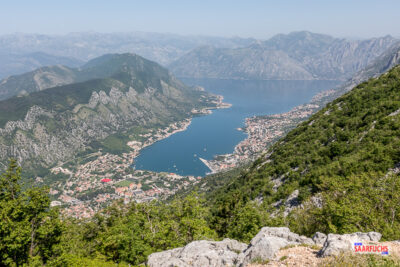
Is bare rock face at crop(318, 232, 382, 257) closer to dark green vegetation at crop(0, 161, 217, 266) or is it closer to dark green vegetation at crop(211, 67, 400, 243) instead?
dark green vegetation at crop(211, 67, 400, 243)

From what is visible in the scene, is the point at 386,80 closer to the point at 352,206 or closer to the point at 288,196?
the point at 288,196

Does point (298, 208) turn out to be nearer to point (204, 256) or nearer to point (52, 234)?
point (204, 256)

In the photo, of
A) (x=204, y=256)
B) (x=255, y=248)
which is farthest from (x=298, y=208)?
(x=204, y=256)

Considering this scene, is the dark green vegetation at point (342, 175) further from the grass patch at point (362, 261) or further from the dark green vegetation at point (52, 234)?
the grass patch at point (362, 261)

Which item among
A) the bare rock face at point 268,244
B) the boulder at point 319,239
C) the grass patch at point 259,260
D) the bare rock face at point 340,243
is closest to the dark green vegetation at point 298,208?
the bare rock face at point 340,243

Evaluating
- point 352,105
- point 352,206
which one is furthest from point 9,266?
point 352,105

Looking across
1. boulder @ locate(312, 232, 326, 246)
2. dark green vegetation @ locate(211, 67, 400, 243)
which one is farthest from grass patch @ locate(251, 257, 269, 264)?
dark green vegetation @ locate(211, 67, 400, 243)
